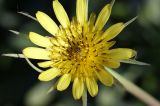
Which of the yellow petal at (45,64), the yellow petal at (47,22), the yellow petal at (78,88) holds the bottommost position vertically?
the yellow petal at (78,88)

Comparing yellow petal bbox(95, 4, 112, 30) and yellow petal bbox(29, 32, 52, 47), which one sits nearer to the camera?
yellow petal bbox(95, 4, 112, 30)

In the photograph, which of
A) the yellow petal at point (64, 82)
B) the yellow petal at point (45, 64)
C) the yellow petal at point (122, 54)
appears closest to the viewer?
the yellow petal at point (122, 54)

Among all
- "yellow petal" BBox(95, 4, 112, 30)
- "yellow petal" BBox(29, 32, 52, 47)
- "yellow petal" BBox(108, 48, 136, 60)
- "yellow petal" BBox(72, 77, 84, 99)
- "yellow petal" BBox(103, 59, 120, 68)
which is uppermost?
"yellow petal" BBox(95, 4, 112, 30)

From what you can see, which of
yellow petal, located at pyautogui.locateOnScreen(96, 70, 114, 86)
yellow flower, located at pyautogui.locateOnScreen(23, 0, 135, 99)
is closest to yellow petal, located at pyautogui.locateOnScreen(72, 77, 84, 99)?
yellow flower, located at pyautogui.locateOnScreen(23, 0, 135, 99)

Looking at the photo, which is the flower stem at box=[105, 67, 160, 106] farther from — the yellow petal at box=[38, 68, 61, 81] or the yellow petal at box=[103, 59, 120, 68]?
the yellow petal at box=[38, 68, 61, 81]

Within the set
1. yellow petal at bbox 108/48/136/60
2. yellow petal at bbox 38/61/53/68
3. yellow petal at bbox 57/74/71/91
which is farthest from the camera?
yellow petal at bbox 38/61/53/68

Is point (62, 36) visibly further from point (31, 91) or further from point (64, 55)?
point (31, 91)

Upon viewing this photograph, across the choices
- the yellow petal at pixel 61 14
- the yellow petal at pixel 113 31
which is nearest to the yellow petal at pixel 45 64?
the yellow petal at pixel 61 14

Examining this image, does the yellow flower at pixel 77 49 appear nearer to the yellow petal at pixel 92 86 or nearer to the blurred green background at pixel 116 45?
the yellow petal at pixel 92 86

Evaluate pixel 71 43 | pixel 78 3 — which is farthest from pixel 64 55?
pixel 78 3
